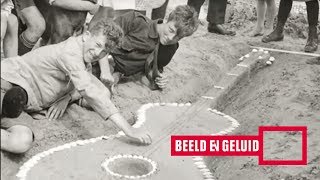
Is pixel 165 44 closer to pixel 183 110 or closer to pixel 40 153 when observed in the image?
pixel 183 110

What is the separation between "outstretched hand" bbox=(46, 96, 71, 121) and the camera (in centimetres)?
387

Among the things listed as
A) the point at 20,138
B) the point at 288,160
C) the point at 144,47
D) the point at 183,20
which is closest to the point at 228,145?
the point at 288,160

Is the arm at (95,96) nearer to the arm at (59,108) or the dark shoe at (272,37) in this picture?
the arm at (59,108)

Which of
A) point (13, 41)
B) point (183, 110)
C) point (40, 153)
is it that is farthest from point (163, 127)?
point (13, 41)

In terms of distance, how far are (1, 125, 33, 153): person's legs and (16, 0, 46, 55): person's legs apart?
1395 mm

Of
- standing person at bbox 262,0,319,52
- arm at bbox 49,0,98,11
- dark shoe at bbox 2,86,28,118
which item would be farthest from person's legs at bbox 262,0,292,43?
dark shoe at bbox 2,86,28,118

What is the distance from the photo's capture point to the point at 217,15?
7379mm

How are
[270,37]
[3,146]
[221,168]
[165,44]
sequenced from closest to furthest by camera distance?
[3,146] → [221,168] → [165,44] → [270,37]

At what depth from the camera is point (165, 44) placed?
4.60 m

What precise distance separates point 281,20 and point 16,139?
499 centimetres

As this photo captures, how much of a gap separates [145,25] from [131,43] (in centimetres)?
23

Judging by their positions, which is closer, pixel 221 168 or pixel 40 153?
pixel 40 153

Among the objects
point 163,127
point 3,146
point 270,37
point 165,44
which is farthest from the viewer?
point 270,37

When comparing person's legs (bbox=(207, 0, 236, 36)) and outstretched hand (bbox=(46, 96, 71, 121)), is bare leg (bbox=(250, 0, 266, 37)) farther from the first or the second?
outstretched hand (bbox=(46, 96, 71, 121))
